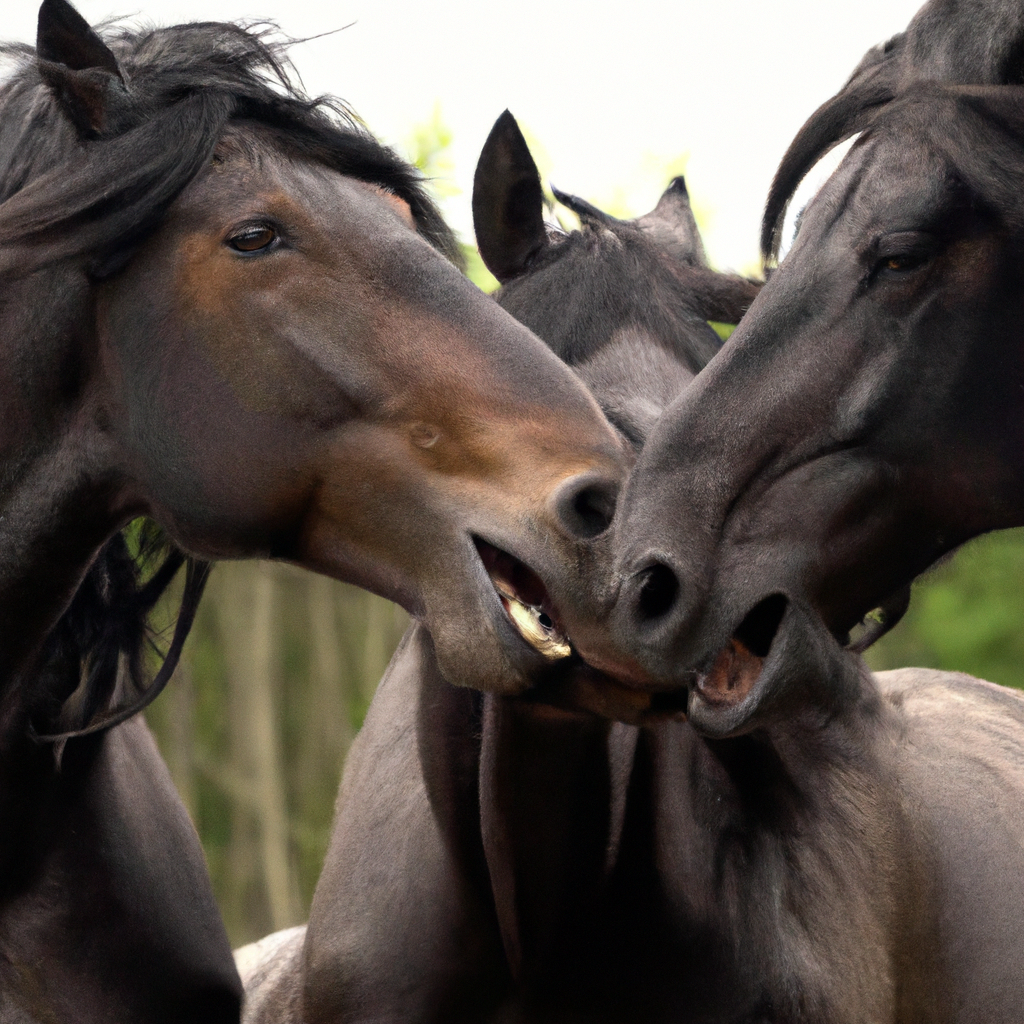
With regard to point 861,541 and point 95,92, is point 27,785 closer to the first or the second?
point 95,92

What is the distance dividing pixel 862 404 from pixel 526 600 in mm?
780

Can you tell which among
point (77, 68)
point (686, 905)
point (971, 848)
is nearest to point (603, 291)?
point (77, 68)

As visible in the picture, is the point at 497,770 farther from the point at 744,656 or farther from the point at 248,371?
the point at 248,371

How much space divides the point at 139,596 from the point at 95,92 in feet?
4.14

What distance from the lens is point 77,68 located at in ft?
9.99

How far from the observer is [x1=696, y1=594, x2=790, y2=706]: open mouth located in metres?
2.79

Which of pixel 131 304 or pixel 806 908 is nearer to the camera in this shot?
pixel 131 304

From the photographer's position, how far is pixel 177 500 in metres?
3.03

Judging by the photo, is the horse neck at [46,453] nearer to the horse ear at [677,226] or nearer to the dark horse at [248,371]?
the dark horse at [248,371]

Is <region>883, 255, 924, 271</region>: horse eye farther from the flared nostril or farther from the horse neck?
the horse neck

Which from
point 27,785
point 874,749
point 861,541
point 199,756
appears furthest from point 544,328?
point 199,756

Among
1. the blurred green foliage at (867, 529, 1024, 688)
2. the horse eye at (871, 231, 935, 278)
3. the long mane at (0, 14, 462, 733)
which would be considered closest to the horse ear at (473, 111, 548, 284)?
the long mane at (0, 14, 462, 733)

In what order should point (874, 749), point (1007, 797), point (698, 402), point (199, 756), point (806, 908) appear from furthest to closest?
point (199, 756), point (1007, 797), point (874, 749), point (806, 908), point (698, 402)

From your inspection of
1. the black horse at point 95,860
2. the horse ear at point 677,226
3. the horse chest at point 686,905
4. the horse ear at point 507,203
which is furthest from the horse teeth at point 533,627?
the horse ear at point 677,226
